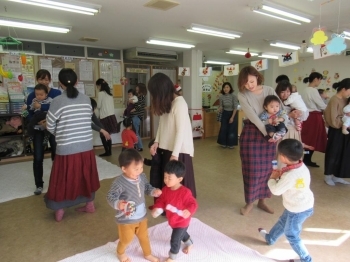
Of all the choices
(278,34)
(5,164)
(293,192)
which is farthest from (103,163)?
(278,34)

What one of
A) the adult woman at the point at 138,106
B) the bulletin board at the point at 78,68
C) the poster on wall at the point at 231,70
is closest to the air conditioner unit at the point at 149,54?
the bulletin board at the point at 78,68

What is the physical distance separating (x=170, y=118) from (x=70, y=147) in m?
0.93

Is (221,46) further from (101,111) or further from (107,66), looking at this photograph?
(101,111)

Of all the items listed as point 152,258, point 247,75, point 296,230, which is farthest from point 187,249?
point 247,75

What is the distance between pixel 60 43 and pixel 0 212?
3.71 m

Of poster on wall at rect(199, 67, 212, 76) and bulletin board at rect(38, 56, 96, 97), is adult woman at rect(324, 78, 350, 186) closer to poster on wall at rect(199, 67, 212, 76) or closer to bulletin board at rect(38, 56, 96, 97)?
poster on wall at rect(199, 67, 212, 76)

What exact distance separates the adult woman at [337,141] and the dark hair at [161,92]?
7.19 ft

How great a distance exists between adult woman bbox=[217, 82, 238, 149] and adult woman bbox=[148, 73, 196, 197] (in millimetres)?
3392

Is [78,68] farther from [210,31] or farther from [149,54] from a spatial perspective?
[210,31]

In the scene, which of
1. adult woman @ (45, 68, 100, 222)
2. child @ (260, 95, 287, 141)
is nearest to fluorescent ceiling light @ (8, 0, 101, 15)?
adult woman @ (45, 68, 100, 222)

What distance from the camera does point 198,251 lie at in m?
1.88

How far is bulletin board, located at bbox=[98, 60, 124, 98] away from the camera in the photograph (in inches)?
226

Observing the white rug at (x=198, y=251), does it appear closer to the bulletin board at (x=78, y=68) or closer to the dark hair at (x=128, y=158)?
the dark hair at (x=128, y=158)

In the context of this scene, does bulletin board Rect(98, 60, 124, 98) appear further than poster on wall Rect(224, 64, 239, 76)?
Yes
